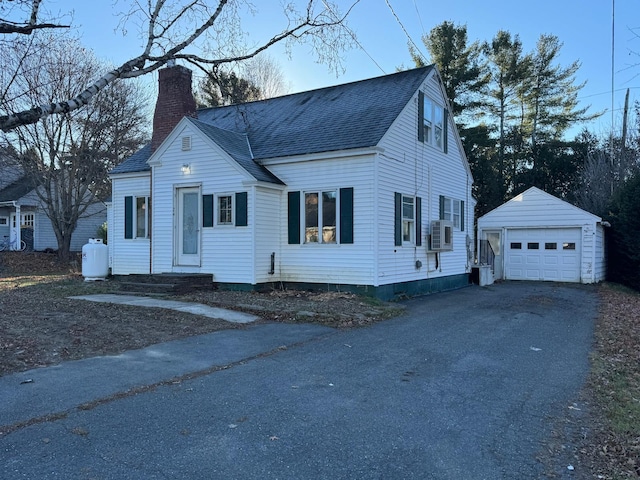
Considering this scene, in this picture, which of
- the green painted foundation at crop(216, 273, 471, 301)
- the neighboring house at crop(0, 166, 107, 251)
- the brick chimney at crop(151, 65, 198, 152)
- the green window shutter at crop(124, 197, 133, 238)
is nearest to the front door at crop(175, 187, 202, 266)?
the green painted foundation at crop(216, 273, 471, 301)

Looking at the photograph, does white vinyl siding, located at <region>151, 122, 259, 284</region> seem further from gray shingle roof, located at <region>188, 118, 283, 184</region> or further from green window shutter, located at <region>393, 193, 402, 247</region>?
green window shutter, located at <region>393, 193, 402, 247</region>

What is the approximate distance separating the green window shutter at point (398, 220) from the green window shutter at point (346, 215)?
1452 mm

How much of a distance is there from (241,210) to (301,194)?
1.75 m

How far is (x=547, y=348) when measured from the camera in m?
8.08

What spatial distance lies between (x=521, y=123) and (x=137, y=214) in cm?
3098

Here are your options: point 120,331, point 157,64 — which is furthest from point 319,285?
point 157,64

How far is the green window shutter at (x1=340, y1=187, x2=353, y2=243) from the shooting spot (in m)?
13.1

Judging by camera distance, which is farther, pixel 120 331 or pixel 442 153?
pixel 442 153

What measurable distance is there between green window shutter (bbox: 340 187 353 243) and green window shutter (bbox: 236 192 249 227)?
2552 millimetres

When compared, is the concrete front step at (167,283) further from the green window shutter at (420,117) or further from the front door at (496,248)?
the front door at (496,248)

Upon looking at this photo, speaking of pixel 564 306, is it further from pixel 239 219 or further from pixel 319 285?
pixel 239 219

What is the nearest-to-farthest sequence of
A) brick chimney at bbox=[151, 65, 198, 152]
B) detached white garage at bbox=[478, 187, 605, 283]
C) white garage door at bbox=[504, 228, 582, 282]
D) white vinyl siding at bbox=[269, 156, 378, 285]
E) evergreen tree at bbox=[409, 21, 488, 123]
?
white vinyl siding at bbox=[269, 156, 378, 285], brick chimney at bbox=[151, 65, 198, 152], detached white garage at bbox=[478, 187, 605, 283], white garage door at bbox=[504, 228, 582, 282], evergreen tree at bbox=[409, 21, 488, 123]

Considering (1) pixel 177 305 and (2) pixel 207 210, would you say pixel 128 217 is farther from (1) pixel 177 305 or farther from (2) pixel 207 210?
(1) pixel 177 305

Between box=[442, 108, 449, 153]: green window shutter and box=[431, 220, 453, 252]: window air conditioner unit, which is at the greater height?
box=[442, 108, 449, 153]: green window shutter
